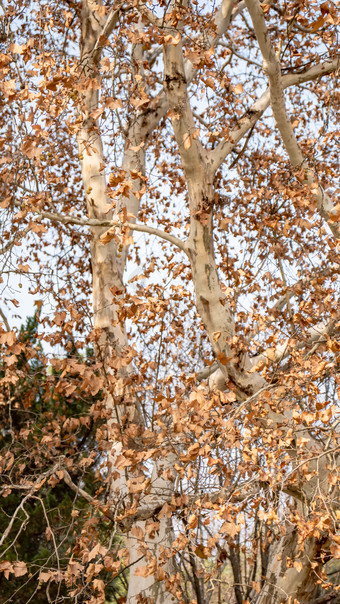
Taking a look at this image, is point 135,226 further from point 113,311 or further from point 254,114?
point 254,114

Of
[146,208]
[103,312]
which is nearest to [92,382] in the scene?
[103,312]

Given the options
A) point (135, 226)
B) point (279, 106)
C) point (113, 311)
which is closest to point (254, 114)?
point (279, 106)

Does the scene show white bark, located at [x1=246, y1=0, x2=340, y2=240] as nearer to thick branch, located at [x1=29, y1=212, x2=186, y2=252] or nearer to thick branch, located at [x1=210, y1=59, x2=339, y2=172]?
thick branch, located at [x1=210, y1=59, x2=339, y2=172]

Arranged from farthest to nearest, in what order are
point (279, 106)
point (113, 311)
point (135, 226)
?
point (113, 311) → point (135, 226) → point (279, 106)

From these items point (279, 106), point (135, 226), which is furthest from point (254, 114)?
point (135, 226)

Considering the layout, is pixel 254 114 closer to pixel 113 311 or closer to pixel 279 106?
pixel 279 106

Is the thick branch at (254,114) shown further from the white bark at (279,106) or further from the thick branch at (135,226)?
the thick branch at (135,226)

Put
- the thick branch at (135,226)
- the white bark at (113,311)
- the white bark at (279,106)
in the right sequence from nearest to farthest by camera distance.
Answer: the white bark at (279,106) < the thick branch at (135,226) < the white bark at (113,311)

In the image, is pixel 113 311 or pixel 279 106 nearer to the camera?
pixel 279 106

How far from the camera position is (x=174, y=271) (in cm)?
509

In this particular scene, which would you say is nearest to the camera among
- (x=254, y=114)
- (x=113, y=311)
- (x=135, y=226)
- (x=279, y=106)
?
(x=279, y=106)

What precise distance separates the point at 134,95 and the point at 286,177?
2.01 m

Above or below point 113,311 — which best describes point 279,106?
above

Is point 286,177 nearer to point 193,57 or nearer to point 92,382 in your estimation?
point 193,57
